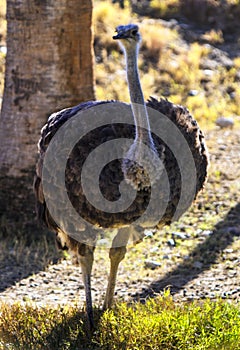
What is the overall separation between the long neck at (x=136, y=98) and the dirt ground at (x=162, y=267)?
1461mm

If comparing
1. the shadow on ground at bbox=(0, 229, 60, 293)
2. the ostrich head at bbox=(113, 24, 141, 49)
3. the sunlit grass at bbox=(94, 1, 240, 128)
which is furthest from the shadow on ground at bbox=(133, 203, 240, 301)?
the sunlit grass at bbox=(94, 1, 240, 128)

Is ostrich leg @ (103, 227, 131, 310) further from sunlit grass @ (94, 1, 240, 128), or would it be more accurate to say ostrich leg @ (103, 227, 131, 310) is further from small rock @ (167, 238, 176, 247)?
sunlit grass @ (94, 1, 240, 128)

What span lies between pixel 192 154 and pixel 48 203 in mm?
1032

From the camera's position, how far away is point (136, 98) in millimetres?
4520

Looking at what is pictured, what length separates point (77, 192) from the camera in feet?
15.2

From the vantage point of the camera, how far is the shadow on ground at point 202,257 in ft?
18.7

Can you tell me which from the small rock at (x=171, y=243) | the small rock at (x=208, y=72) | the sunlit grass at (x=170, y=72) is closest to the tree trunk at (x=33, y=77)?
the small rock at (x=171, y=243)

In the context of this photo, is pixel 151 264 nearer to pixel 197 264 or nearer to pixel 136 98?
pixel 197 264

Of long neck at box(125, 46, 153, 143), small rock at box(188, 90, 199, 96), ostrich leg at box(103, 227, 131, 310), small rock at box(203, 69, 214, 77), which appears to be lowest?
small rock at box(203, 69, 214, 77)

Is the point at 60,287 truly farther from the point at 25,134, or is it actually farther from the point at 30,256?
the point at 25,134

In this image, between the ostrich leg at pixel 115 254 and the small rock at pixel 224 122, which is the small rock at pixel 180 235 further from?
the small rock at pixel 224 122

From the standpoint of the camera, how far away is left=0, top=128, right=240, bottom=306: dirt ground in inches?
222

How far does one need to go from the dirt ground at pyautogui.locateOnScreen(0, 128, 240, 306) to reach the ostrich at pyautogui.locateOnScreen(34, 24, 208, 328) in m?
0.61

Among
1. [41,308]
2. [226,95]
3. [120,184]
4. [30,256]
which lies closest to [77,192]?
[120,184]
